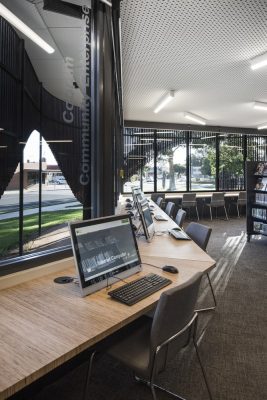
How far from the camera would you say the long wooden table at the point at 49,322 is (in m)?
1.03

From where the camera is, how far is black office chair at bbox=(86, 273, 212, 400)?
1.40m

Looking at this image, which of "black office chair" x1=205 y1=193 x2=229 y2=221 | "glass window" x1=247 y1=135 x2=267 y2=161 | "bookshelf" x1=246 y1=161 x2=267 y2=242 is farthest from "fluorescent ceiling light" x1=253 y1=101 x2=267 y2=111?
"glass window" x1=247 y1=135 x2=267 y2=161

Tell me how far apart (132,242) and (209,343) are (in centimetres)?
124

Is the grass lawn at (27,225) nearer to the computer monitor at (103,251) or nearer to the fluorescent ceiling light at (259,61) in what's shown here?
the computer monitor at (103,251)

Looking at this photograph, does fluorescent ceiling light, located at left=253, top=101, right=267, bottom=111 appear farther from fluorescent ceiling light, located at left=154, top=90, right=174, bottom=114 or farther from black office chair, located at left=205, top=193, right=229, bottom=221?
black office chair, located at left=205, top=193, right=229, bottom=221

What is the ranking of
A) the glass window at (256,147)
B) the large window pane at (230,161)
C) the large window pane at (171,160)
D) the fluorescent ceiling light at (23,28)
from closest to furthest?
the fluorescent ceiling light at (23,28)
the large window pane at (171,160)
the large window pane at (230,161)
the glass window at (256,147)

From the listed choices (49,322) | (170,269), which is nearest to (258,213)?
(170,269)

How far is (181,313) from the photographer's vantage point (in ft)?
4.91

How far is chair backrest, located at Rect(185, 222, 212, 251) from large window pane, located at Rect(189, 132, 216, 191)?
6.57 meters

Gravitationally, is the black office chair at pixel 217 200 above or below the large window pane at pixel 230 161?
below

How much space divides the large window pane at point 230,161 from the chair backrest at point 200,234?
714cm

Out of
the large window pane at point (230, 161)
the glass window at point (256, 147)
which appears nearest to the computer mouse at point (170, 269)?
the large window pane at point (230, 161)

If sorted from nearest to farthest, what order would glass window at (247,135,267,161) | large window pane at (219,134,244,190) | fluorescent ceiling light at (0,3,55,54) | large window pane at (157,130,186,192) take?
fluorescent ceiling light at (0,3,55,54) < large window pane at (157,130,186,192) < large window pane at (219,134,244,190) < glass window at (247,135,267,161)

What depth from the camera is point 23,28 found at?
2389 mm
